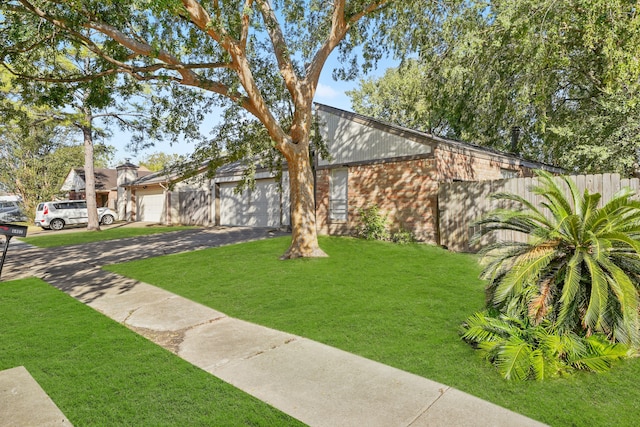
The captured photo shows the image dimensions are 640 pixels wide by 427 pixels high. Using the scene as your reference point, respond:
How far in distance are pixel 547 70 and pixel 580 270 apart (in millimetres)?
10214

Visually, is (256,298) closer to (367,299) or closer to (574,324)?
(367,299)

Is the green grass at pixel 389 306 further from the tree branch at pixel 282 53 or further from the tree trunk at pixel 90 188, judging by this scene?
the tree trunk at pixel 90 188

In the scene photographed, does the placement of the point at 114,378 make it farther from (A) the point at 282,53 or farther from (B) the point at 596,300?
(A) the point at 282,53

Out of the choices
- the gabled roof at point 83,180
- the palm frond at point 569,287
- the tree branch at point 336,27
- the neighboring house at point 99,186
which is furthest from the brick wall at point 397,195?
the gabled roof at point 83,180

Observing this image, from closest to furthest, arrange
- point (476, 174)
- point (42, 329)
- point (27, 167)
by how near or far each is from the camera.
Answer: point (42, 329) < point (476, 174) < point (27, 167)

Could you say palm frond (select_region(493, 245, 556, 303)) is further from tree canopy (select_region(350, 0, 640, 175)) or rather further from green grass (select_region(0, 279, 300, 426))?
tree canopy (select_region(350, 0, 640, 175))

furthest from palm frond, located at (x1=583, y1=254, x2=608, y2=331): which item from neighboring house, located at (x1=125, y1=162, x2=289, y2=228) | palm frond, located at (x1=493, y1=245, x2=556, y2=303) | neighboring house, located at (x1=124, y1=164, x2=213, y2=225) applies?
neighboring house, located at (x1=124, y1=164, x2=213, y2=225)

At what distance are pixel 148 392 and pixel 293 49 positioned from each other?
10.4m

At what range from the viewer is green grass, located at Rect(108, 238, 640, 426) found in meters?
3.11

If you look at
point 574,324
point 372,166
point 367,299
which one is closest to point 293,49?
point 372,166

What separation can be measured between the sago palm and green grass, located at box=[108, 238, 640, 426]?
0.53 meters

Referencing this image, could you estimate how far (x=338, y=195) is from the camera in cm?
1431

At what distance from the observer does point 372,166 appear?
13.1 metres

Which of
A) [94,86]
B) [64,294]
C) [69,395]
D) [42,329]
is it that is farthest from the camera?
[94,86]
